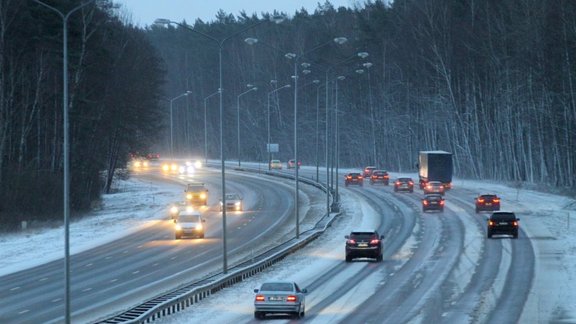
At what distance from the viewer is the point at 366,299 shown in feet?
123

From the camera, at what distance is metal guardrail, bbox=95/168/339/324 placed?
31.4 metres

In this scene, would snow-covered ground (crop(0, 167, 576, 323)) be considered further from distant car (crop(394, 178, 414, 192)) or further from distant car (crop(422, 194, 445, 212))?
distant car (crop(394, 178, 414, 192))

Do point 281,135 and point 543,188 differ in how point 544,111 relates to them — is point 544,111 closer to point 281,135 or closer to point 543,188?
point 543,188

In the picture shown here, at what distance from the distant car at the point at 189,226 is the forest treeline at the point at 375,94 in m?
11.3

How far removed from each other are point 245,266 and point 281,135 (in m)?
132

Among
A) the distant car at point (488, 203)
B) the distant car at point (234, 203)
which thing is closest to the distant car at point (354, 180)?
the distant car at point (234, 203)

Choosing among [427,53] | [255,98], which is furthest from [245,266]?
[255,98]

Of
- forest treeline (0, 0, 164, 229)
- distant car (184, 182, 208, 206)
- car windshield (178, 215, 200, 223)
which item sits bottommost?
car windshield (178, 215, 200, 223)

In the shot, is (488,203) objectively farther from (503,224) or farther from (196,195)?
(196,195)

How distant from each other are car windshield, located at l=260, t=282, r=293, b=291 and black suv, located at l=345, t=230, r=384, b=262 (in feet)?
56.6

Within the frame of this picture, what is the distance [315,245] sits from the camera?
58188mm

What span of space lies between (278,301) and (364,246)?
17884 mm

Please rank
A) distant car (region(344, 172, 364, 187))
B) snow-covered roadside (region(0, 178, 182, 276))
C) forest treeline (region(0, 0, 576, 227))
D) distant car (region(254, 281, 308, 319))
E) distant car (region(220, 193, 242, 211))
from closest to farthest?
1. distant car (region(254, 281, 308, 319))
2. snow-covered roadside (region(0, 178, 182, 276))
3. forest treeline (region(0, 0, 576, 227))
4. distant car (region(220, 193, 242, 211))
5. distant car (region(344, 172, 364, 187))

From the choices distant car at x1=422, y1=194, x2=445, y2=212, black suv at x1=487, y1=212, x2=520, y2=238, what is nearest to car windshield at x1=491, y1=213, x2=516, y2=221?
black suv at x1=487, y1=212, x2=520, y2=238
